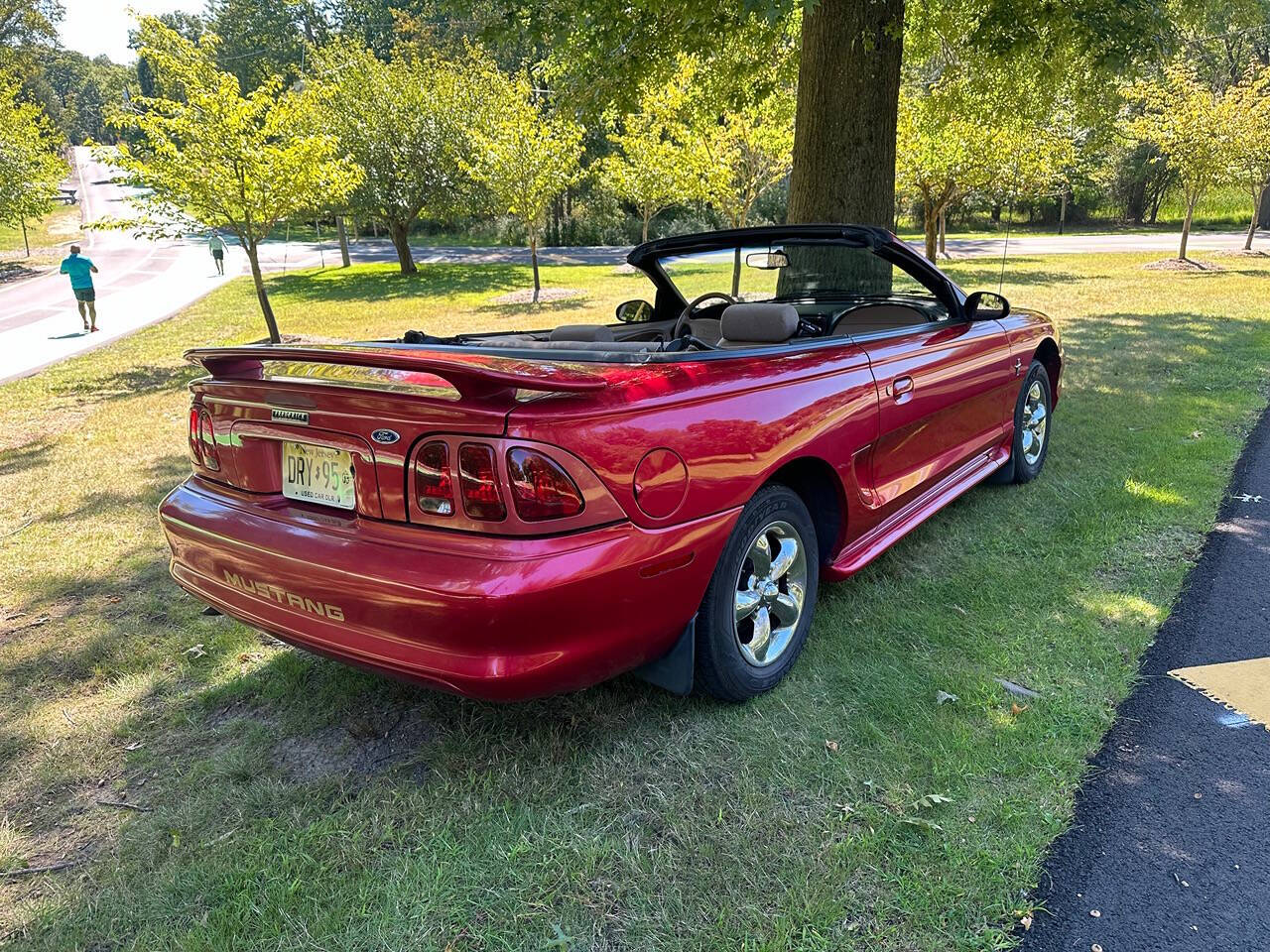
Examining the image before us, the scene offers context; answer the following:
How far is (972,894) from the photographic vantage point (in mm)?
1885

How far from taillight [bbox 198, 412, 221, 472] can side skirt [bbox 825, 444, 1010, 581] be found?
224 centimetres

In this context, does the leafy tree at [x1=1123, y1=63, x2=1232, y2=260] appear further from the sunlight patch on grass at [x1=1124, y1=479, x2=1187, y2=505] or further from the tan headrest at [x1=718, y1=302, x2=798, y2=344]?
the tan headrest at [x1=718, y1=302, x2=798, y2=344]

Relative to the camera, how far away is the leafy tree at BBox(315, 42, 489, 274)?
877 inches

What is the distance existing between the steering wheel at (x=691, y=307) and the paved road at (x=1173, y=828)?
259cm

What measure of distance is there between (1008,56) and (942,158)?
39.5 ft

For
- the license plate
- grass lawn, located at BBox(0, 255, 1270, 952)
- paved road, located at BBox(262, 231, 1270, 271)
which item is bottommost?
grass lawn, located at BBox(0, 255, 1270, 952)

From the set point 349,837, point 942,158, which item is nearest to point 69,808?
point 349,837

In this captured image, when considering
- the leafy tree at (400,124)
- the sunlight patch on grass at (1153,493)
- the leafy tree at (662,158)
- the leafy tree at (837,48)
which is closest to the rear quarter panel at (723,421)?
the sunlight patch on grass at (1153,493)

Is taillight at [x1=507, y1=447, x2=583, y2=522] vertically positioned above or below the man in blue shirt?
below

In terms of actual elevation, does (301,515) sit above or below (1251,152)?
below

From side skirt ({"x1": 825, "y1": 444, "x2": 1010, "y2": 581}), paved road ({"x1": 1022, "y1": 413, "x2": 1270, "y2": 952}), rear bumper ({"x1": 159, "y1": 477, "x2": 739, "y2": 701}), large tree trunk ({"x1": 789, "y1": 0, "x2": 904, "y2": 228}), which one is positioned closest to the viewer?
paved road ({"x1": 1022, "y1": 413, "x2": 1270, "y2": 952})

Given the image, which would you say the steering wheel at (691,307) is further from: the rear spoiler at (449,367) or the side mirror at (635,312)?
the rear spoiler at (449,367)

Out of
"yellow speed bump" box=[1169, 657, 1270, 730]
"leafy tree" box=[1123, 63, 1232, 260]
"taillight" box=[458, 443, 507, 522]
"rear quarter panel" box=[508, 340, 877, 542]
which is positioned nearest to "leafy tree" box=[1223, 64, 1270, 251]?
"leafy tree" box=[1123, 63, 1232, 260]

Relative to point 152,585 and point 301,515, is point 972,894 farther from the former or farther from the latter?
point 152,585
